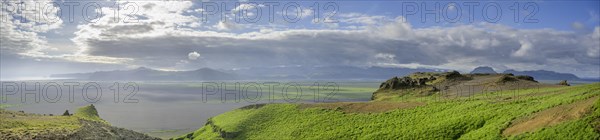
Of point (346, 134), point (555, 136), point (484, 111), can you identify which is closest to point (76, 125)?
point (346, 134)

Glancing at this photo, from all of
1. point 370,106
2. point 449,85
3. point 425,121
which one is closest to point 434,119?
point 425,121

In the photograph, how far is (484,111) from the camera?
2249 inches

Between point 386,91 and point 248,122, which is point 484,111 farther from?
point 386,91

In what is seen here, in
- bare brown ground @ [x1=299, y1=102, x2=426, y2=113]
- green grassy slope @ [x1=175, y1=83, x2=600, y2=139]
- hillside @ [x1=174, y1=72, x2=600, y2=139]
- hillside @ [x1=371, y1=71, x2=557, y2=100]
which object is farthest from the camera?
hillside @ [x1=371, y1=71, x2=557, y2=100]

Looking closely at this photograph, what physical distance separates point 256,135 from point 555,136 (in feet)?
174

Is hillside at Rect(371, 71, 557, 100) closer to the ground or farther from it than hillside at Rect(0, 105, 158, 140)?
farther from it

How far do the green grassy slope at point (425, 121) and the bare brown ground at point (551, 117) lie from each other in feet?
1.85

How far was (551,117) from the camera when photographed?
42.9m

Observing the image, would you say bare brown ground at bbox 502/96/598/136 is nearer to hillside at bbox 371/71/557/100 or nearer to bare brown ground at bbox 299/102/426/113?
bare brown ground at bbox 299/102/426/113

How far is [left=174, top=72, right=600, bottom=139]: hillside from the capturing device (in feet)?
135

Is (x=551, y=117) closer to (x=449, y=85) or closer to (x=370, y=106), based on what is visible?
(x=370, y=106)

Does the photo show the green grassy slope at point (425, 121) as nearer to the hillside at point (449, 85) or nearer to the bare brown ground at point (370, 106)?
the bare brown ground at point (370, 106)

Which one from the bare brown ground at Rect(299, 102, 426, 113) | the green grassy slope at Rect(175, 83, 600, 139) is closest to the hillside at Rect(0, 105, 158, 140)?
the green grassy slope at Rect(175, 83, 600, 139)

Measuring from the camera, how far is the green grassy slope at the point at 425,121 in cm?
4107
